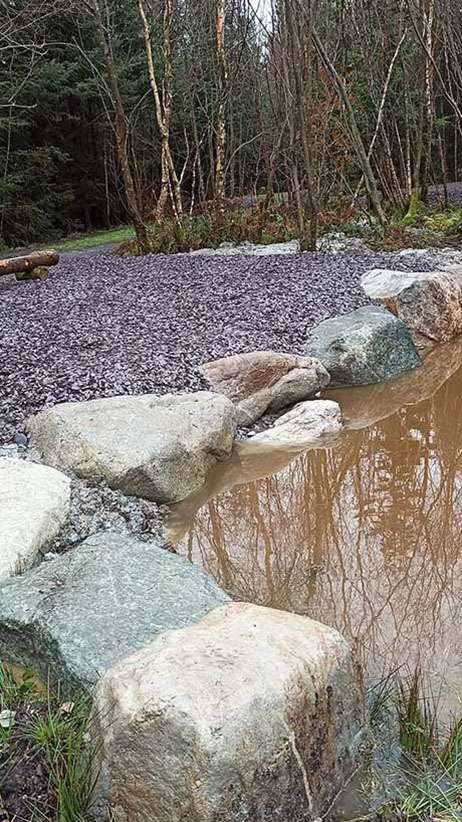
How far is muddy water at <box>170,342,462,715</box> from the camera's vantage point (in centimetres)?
245

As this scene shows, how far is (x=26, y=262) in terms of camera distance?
8117 millimetres

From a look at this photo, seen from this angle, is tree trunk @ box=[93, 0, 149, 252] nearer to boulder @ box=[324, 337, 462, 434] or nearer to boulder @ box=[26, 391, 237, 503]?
boulder @ box=[324, 337, 462, 434]

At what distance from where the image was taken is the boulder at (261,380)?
4.62 m

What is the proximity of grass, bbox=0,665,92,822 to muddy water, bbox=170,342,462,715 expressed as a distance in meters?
0.94

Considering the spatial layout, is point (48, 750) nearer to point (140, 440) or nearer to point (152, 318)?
point (140, 440)

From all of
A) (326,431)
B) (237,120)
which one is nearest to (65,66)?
(237,120)

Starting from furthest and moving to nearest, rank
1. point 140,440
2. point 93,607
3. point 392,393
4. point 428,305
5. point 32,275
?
point 32,275, point 428,305, point 392,393, point 140,440, point 93,607

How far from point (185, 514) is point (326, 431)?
1.20 m

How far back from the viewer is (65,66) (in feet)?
44.5

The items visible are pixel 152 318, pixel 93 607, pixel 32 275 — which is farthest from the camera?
pixel 32 275

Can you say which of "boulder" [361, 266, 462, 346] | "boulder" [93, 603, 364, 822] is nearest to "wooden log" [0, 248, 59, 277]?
"boulder" [361, 266, 462, 346]

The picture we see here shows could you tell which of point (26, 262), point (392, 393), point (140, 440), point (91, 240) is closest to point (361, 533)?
point (140, 440)

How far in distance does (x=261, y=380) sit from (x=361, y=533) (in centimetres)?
176

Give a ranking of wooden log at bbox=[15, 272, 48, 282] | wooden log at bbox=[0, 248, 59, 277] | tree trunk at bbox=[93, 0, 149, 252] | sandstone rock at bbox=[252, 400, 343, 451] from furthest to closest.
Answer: tree trunk at bbox=[93, 0, 149, 252] → wooden log at bbox=[15, 272, 48, 282] → wooden log at bbox=[0, 248, 59, 277] → sandstone rock at bbox=[252, 400, 343, 451]
